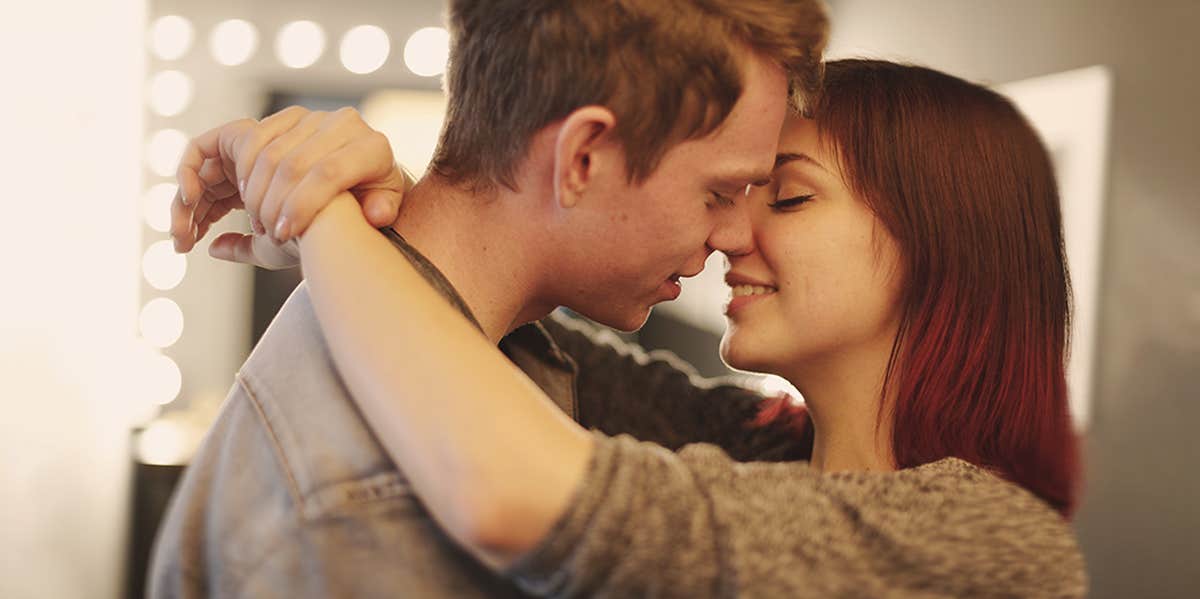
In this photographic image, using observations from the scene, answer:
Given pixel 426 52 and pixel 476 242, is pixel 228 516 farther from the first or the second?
pixel 426 52

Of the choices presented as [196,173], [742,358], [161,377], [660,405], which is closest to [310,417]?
[196,173]

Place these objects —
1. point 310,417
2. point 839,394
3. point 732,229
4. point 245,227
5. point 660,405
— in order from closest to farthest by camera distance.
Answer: point 310,417, point 732,229, point 839,394, point 660,405, point 245,227

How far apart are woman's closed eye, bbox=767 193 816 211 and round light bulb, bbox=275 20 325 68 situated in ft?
6.95

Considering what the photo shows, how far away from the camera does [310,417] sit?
2.84ft

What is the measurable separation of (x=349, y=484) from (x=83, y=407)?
6.38 ft

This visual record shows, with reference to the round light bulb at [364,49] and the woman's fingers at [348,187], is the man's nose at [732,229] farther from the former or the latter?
the round light bulb at [364,49]

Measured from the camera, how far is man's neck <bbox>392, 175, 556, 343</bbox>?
3.46 feet

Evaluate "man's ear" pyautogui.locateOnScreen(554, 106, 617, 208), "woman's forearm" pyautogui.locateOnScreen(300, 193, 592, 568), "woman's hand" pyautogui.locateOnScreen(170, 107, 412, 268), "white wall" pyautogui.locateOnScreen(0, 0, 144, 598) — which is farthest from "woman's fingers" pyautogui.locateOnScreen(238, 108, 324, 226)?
"white wall" pyautogui.locateOnScreen(0, 0, 144, 598)

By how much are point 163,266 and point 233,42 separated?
659mm

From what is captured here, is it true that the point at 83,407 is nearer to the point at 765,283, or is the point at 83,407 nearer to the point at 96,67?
the point at 96,67

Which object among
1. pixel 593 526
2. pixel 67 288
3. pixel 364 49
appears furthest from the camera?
pixel 364 49

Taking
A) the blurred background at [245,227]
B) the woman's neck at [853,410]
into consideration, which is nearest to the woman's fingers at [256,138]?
the woman's neck at [853,410]

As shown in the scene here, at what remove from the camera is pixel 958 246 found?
1261mm

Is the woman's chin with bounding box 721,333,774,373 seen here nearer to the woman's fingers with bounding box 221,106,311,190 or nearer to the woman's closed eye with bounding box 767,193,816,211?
the woman's closed eye with bounding box 767,193,816,211
